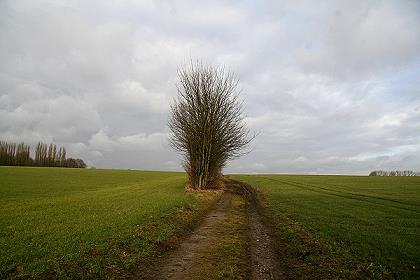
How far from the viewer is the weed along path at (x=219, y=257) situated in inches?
328

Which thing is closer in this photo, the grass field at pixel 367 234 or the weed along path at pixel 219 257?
the weed along path at pixel 219 257

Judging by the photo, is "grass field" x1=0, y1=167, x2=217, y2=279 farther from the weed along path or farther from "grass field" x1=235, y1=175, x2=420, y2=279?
"grass field" x1=235, y1=175, x2=420, y2=279

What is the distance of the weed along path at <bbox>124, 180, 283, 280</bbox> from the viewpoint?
8.34m

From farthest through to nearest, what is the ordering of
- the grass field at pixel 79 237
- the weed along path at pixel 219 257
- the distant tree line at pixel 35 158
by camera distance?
1. the distant tree line at pixel 35 158
2. the grass field at pixel 79 237
3. the weed along path at pixel 219 257

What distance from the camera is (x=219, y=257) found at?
985 cm

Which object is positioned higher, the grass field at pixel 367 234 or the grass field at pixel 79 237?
the grass field at pixel 79 237

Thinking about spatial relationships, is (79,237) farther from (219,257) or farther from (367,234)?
(367,234)

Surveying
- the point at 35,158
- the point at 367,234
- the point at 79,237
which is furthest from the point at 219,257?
the point at 35,158

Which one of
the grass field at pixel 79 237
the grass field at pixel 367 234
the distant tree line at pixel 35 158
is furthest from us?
the distant tree line at pixel 35 158

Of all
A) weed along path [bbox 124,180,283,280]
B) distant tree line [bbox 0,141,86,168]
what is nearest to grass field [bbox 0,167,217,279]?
weed along path [bbox 124,180,283,280]

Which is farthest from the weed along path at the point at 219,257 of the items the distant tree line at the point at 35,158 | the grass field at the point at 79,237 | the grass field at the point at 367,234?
the distant tree line at the point at 35,158

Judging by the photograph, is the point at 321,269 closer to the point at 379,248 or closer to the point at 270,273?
the point at 270,273

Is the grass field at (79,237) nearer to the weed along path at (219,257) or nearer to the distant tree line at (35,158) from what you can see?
the weed along path at (219,257)

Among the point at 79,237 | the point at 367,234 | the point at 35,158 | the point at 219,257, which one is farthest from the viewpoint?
the point at 35,158
